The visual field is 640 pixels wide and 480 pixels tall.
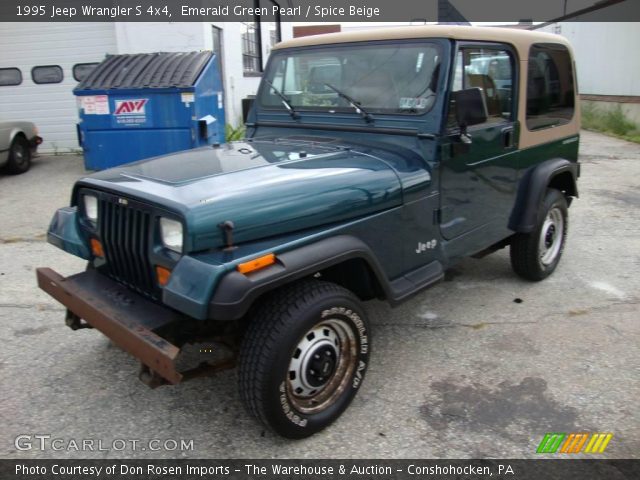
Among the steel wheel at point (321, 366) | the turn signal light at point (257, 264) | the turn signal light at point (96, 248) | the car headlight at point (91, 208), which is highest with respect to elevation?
the car headlight at point (91, 208)

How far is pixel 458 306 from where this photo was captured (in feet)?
14.1

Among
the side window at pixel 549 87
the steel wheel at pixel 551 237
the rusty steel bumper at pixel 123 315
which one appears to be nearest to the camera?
the rusty steel bumper at pixel 123 315

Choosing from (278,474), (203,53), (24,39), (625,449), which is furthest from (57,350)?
(24,39)

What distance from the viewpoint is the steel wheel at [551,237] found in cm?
460

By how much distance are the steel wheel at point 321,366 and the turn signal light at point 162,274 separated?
27.6 inches

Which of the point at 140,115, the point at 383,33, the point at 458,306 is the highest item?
the point at 383,33

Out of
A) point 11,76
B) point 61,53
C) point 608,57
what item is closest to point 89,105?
point 61,53

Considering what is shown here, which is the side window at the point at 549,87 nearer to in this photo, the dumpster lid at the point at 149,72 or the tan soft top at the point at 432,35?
the tan soft top at the point at 432,35

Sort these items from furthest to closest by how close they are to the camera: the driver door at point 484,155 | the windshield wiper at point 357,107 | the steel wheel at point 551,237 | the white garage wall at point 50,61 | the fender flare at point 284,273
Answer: the white garage wall at point 50,61
the steel wheel at point 551,237
the windshield wiper at point 357,107
the driver door at point 484,155
the fender flare at point 284,273

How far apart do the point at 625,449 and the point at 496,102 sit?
235 cm

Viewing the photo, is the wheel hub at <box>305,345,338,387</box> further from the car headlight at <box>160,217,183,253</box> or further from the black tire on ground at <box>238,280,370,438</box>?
the car headlight at <box>160,217,183,253</box>

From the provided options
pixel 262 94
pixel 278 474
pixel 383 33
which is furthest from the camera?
pixel 262 94

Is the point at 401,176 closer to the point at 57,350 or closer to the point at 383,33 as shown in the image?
the point at 383,33

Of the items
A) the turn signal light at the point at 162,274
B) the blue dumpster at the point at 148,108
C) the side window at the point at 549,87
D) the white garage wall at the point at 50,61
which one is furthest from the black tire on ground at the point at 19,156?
the side window at the point at 549,87
